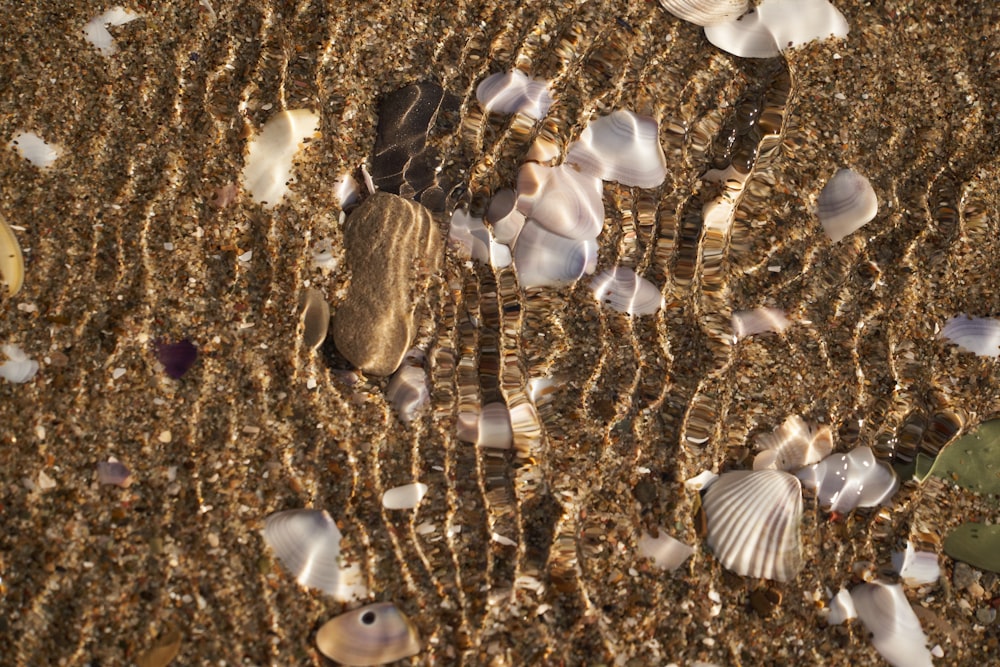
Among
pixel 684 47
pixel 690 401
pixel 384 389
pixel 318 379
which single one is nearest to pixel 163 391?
pixel 318 379

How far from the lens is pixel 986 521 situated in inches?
91.1

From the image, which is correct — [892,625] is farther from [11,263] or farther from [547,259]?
[11,263]

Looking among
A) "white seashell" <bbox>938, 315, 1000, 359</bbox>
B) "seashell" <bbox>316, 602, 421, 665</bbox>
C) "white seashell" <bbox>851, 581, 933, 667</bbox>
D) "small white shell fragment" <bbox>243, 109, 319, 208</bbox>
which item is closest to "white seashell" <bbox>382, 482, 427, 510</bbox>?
"seashell" <bbox>316, 602, 421, 665</bbox>

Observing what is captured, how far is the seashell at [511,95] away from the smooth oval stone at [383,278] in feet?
1.49

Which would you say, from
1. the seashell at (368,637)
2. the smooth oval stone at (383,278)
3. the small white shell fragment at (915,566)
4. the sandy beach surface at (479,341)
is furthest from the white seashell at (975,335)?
the seashell at (368,637)

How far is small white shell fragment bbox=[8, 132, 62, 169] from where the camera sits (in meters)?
2.26

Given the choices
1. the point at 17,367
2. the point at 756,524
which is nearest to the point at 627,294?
the point at 756,524

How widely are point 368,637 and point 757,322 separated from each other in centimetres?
159

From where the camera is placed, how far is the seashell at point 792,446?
7.58 ft

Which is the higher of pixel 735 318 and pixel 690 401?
pixel 735 318

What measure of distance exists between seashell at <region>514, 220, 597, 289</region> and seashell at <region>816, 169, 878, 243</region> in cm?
84

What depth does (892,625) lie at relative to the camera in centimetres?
223

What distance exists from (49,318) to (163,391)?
0.42 metres

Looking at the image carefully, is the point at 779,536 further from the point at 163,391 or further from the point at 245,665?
the point at 163,391
